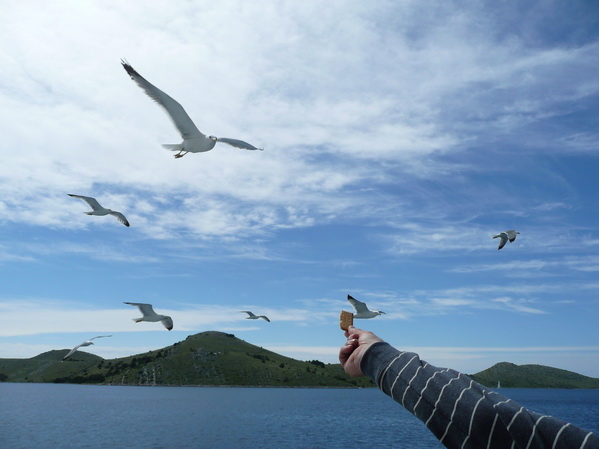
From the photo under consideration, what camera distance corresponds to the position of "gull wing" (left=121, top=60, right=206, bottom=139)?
15.3 meters

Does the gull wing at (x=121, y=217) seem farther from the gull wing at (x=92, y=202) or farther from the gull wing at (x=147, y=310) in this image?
the gull wing at (x=147, y=310)

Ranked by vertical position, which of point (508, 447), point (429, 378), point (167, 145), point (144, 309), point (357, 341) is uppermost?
point (167, 145)

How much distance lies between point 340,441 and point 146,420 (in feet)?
146

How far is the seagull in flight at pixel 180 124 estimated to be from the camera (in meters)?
15.6

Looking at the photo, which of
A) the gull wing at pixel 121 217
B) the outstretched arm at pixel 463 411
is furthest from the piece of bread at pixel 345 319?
the gull wing at pixel 121 217

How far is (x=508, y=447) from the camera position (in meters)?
1.80

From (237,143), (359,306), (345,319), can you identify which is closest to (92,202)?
(237,143)

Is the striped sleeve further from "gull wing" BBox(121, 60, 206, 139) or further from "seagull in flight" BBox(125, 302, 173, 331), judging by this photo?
"seagull in flight" BBox(125, 302, 173, 331)

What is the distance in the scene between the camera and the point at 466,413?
6.02 feet

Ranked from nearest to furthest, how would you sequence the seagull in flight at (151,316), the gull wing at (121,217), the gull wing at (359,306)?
the gull wing at (359,306)
the seagull in flight at (151,316)
the gull wing at (121,217)

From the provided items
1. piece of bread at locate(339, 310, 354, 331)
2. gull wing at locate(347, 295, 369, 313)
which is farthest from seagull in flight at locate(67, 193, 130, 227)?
piece of bread at locate(339, 310, 354, 331)

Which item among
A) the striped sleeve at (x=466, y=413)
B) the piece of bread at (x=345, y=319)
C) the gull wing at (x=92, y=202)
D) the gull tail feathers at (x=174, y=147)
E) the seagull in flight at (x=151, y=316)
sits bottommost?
the striped sleeve at (x=466, y=413)

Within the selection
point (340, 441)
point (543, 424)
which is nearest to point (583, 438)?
point (543, 424)

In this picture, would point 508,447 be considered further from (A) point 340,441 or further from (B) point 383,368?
(A) point 340,441
